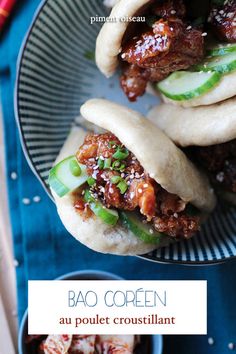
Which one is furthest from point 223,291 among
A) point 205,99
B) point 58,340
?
point 205,99

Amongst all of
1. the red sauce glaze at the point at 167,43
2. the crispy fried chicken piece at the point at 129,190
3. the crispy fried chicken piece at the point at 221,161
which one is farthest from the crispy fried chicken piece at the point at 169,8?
the crispy fried chicken piece at the point at 221,161

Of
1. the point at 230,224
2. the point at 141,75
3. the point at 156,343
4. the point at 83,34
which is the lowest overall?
the point at 156,343

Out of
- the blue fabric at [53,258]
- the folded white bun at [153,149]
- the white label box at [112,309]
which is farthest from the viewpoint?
the blue fabric at [53,258]

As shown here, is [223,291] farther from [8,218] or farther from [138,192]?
[8,218]

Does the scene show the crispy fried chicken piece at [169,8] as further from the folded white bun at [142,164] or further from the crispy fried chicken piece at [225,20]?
the folded white bun at [142,164]

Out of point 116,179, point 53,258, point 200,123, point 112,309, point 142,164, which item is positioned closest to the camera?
point 142,164

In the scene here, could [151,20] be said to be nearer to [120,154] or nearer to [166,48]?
[166,48]

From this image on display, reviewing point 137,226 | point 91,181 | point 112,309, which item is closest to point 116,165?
point 91,181
